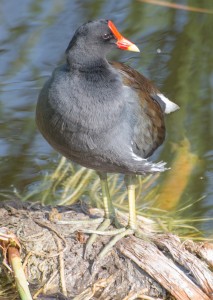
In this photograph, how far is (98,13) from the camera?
8203 millimetres

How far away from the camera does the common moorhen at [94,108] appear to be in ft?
14.6

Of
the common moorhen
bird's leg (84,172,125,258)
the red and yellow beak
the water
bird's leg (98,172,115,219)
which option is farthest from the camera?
the water

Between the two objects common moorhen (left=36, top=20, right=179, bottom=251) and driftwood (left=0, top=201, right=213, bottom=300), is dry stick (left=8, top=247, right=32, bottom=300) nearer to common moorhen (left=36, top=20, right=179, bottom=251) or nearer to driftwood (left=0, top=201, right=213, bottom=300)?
driftwood (left=0, top=201, right=213, bottom=300)

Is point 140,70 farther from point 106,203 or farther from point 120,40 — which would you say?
point 120,40

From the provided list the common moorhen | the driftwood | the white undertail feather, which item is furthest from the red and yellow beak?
the driftwood

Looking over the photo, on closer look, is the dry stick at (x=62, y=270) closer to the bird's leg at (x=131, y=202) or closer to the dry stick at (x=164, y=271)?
the dry stick at (x=164, y=271)

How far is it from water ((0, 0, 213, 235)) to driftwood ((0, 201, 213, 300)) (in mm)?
884

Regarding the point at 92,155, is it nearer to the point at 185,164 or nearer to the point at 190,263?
the point at 190,263

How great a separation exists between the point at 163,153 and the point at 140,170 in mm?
1688

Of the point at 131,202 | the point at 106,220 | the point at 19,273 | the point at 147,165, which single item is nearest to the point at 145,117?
the point at 147,165

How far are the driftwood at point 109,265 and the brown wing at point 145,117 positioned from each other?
54cm

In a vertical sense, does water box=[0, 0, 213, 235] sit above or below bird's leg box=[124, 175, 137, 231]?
below

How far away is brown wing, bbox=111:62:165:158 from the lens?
15.7 ft

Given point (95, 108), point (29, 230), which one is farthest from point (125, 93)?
point (29, 230)
